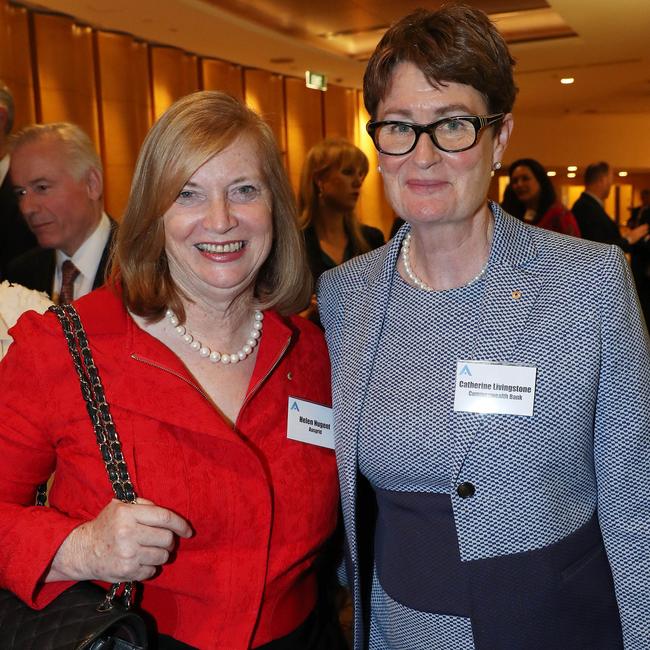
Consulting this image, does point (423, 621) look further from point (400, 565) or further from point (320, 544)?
point (320, 544)

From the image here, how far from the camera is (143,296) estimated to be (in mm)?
1632

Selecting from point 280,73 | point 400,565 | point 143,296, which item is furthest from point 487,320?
point 280,73

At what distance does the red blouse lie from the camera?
144 cm

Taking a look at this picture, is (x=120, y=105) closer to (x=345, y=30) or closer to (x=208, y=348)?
(x=345, y=30)

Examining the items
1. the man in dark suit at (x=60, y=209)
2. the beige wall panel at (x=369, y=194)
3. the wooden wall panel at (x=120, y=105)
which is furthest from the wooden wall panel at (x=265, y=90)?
the man in dark suit at (x=60, y=209)

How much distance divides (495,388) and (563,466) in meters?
0.20

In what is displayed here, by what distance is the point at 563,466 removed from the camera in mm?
1421

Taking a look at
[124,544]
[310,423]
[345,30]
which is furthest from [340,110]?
[124,544]

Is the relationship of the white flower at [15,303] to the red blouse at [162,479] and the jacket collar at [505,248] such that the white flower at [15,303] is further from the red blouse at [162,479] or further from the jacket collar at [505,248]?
the jacket collar at [505,248]

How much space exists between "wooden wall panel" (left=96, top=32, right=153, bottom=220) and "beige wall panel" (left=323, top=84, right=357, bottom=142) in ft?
14.6

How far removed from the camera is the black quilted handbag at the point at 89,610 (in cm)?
128

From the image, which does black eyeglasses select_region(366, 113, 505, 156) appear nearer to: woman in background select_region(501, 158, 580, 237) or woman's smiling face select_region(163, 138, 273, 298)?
woman's smiling face select_region(163, 138, 273, 298)

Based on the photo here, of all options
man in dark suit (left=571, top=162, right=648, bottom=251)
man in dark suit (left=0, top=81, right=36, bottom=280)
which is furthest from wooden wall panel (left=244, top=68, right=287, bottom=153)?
man in dark suit (left=0, top=81, right=36, bottom=280)

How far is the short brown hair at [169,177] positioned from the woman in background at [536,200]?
3.93 m
